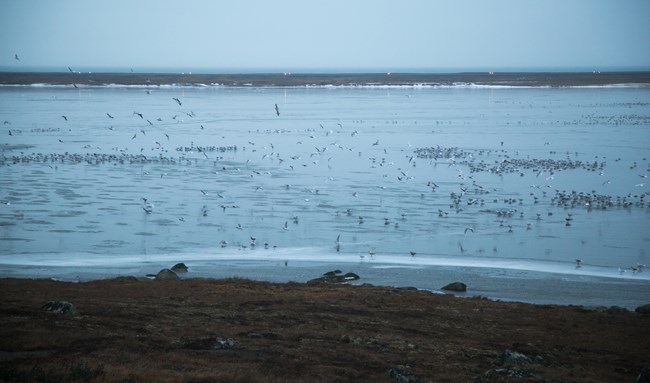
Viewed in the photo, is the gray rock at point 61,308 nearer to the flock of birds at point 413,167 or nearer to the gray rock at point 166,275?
the gray rock at point 166,275

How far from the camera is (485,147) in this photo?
47.9 meters

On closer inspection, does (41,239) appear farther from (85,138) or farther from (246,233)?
(85,138)

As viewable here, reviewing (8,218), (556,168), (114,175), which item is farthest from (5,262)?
(556,168)

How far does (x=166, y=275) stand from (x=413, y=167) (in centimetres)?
2188

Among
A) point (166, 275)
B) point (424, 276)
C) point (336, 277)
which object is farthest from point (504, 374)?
point (166, 275)

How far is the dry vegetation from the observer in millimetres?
11742

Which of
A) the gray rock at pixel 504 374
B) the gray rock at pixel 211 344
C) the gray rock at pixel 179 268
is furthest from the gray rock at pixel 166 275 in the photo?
the gray rock at pixel 504 374

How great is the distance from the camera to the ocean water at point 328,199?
75.5 feet

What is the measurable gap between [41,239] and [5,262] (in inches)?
111

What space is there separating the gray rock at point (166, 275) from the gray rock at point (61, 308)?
16.2ft

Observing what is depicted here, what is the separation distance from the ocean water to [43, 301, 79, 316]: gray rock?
6562 millimetres

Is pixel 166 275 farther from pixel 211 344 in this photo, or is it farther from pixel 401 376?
pixel 401 376

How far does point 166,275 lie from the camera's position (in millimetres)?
19844

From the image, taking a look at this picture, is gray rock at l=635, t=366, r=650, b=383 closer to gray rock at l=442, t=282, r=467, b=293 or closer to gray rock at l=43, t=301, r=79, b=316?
gray rock at l=442, t=282, r=467, b=293
